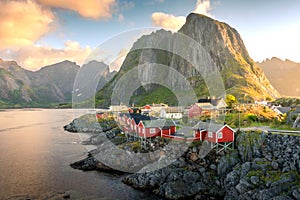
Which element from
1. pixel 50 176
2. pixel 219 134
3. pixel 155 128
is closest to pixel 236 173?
pixel 219 134

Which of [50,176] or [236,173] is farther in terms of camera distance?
[50,176]

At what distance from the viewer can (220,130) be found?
4050cm

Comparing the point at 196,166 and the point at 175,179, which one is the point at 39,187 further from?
the point at 196,166

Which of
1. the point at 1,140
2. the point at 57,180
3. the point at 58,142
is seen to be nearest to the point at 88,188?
the point at 57,180

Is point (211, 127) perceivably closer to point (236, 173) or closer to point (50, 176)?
point (236, 173)

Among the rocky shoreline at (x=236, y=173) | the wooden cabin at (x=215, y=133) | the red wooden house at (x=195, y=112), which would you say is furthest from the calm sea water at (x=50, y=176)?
the red wooden house at (x=195, y=112)

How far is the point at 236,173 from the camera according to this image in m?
33.8

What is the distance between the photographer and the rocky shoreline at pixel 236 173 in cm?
2953

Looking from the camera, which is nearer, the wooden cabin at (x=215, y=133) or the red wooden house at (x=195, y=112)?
the wooden cabin at (x=215, y=133)

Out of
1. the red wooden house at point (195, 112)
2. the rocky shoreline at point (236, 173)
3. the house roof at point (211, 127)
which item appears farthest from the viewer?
the red wooden house at point (195, 112)

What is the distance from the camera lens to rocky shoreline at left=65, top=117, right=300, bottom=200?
29531mm

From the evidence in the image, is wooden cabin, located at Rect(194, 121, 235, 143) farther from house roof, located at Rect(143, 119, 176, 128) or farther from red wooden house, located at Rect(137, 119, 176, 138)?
house roof, located at Rect(143, 119, 176, 128)

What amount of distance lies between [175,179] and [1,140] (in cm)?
6543

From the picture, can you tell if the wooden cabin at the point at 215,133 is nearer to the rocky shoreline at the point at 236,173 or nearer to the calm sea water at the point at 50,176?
the rocky shoreline at the point at 236,173
